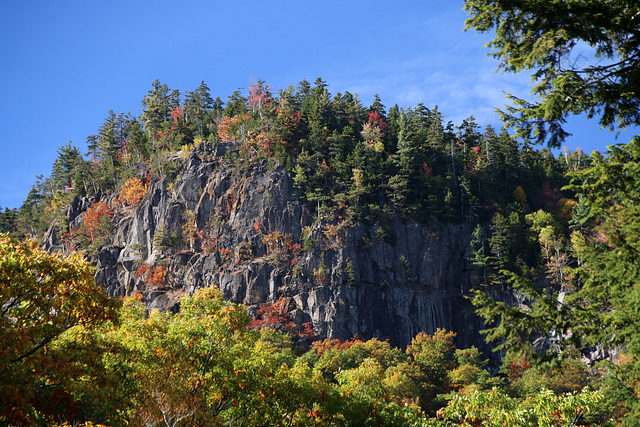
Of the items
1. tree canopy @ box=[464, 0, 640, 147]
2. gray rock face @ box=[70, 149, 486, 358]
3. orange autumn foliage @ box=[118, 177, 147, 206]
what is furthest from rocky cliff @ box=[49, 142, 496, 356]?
tree canopy @ box=[464, 0, 640, 147]

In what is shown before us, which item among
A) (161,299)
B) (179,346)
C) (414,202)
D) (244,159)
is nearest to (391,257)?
(414,202)

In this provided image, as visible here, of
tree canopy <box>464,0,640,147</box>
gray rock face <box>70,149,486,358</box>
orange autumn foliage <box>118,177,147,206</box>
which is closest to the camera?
tree canopy <box>464,0,640,147</box>

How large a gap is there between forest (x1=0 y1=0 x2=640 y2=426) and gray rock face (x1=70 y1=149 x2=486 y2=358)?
2.33 ft

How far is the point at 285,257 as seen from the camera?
6250 centimetres

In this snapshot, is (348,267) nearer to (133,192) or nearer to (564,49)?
(133,192)

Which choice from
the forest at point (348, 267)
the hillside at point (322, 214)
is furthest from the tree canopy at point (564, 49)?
the hillside at point (322, 214)

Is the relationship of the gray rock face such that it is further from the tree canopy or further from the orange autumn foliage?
the tree canopy

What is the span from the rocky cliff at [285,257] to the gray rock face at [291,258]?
131mm

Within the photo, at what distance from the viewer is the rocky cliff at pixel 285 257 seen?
60.1m

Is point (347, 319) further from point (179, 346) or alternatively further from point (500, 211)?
point (179, 346)

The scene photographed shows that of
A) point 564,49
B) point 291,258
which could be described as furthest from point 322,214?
point 564,49

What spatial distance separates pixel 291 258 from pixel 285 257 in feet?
2.42

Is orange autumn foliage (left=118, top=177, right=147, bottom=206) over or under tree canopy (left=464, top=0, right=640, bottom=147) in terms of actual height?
over

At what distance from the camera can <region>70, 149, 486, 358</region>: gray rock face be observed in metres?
60.1
